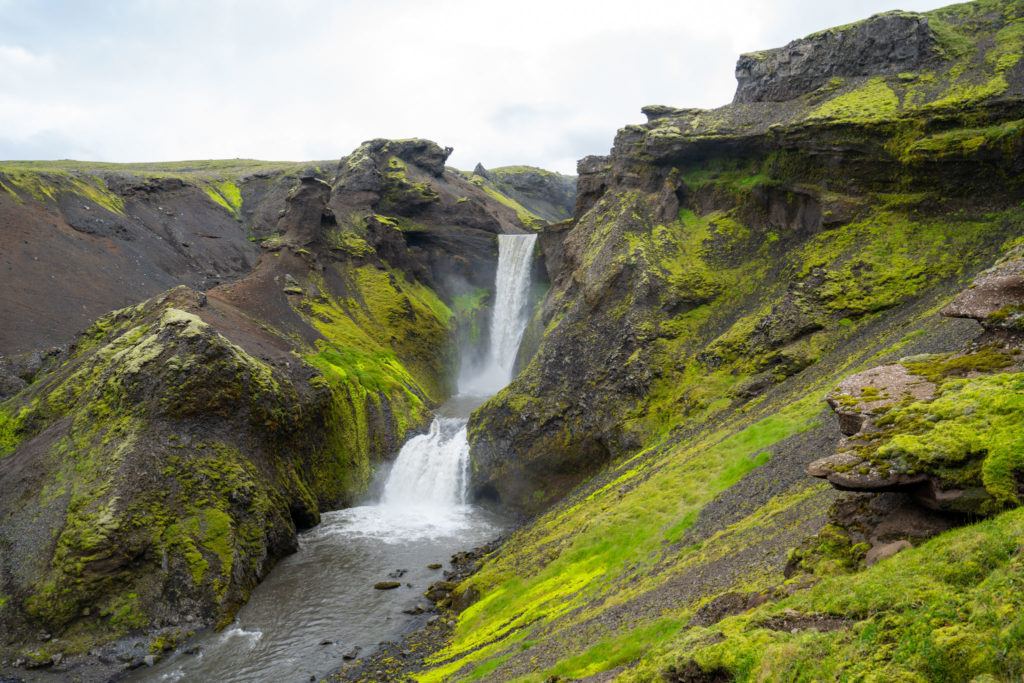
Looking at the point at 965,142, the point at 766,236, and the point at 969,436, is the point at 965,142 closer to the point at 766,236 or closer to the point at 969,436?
the point at 766,236

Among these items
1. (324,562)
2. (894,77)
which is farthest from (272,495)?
(894,77)

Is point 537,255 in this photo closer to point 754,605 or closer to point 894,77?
point 894,77

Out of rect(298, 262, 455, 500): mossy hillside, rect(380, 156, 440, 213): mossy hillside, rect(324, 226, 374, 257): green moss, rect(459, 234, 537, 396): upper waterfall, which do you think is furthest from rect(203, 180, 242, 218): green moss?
rect(459, 234, 537, 396): upper waterfall

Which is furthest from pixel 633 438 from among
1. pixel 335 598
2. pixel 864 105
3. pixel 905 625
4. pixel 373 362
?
pixel 905 625

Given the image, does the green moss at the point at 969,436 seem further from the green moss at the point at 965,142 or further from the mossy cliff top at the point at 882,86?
the mossy cliff top at the point at 882,86

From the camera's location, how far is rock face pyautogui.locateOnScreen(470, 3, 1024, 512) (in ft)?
124

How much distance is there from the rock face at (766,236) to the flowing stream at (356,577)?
4.40 meters

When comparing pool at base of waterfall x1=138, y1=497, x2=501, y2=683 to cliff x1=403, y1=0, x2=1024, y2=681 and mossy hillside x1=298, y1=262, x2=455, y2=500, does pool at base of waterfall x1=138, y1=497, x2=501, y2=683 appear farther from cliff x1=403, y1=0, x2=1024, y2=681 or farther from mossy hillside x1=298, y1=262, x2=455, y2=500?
mossy hillside x1=298, y1=262, x2=455, y2=500

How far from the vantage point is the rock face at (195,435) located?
3288 cm

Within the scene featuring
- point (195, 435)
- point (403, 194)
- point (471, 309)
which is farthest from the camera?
point (403, 194)

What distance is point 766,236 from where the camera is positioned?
48031mm

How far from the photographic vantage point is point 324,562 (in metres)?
39.9

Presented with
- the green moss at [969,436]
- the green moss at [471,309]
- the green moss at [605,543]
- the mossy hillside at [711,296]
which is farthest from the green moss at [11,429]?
the green moss at [471,309]

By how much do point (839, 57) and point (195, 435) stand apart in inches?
2160
